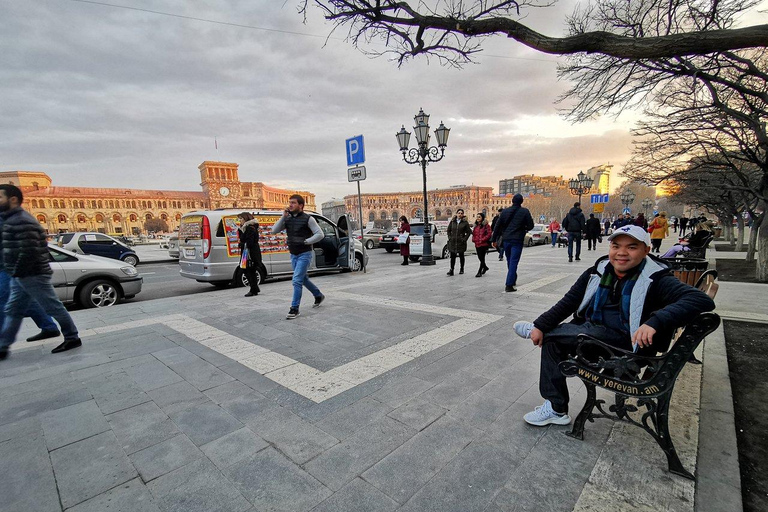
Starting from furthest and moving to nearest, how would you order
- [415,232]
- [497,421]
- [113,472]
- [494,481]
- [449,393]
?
1. [415,232]
2. [449,393]
3. [497,421]
4. [113,472]
5. [494,481]

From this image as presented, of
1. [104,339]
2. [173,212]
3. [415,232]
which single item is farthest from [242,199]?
[104,339]

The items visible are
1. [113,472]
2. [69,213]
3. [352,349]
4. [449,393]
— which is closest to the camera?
[113,472]

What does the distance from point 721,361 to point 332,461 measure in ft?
12.3

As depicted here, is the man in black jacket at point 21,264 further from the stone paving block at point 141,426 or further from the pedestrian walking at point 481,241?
the pedestrian walking at point 481,241

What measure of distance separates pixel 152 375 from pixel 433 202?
432 ft

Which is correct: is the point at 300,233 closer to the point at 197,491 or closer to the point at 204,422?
the point at 204,422

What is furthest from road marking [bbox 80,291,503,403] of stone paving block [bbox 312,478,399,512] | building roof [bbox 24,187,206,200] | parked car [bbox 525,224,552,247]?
building roof [bbox 24,187,206,200]

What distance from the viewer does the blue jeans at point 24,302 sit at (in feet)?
12.1

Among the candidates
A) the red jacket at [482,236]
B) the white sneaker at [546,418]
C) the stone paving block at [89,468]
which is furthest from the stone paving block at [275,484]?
the red jacket at [482,236]

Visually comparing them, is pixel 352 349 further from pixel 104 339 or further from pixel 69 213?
pixel 69 213

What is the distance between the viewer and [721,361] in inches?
125

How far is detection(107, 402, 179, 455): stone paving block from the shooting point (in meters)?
2.20

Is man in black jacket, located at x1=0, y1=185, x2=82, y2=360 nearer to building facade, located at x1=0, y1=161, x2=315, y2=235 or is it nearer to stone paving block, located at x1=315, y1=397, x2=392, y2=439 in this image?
stone paving block, located at x1=315, y1=397, x2=392, y2=439

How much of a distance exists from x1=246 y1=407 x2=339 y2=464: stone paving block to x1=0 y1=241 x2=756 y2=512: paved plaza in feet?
0.04
